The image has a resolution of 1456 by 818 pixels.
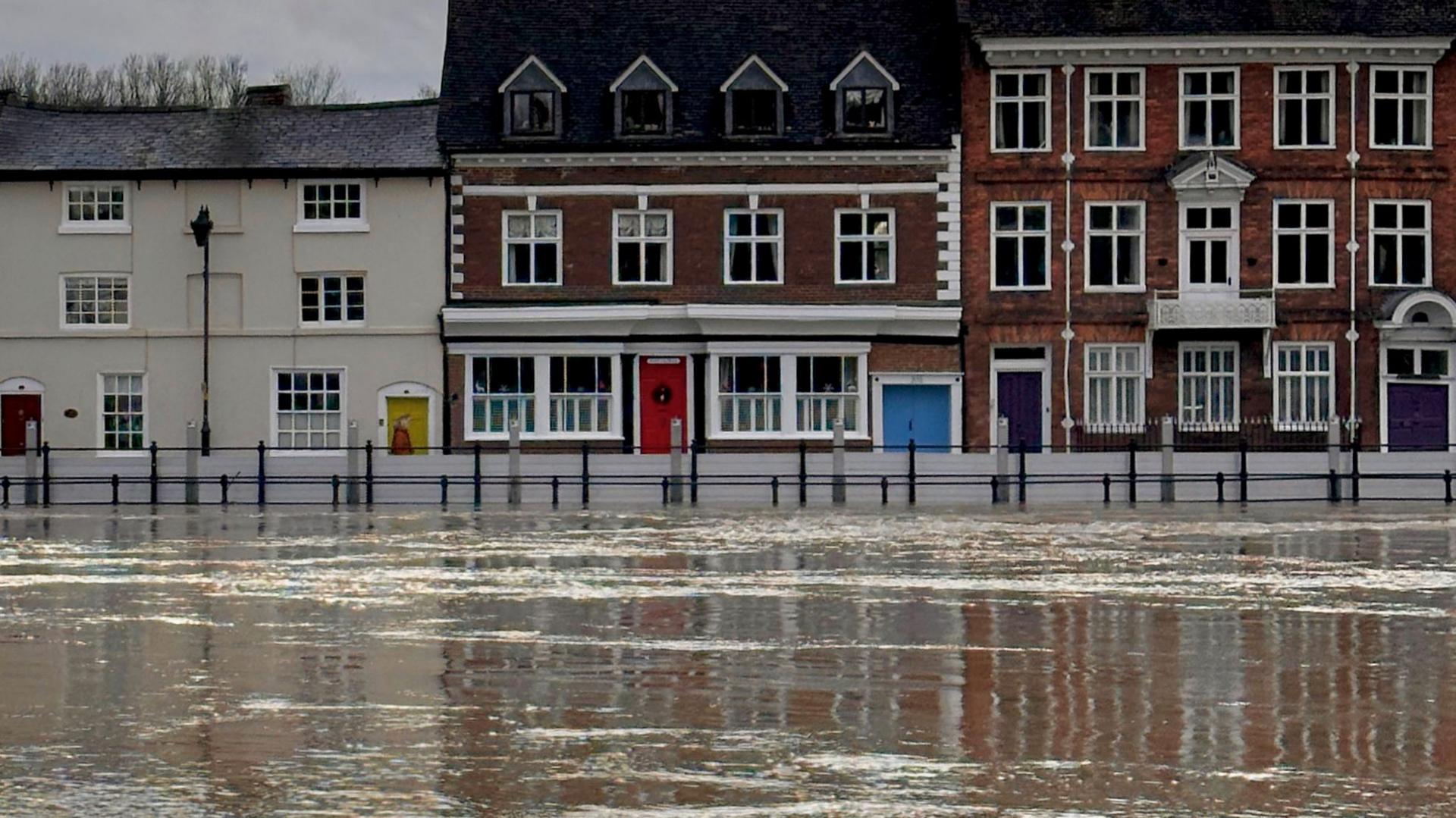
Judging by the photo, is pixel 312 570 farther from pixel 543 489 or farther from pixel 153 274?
pixel 153 274

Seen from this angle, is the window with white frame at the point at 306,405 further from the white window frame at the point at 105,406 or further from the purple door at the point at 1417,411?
the purple door at the point at 1417,411

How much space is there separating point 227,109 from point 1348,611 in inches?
1396

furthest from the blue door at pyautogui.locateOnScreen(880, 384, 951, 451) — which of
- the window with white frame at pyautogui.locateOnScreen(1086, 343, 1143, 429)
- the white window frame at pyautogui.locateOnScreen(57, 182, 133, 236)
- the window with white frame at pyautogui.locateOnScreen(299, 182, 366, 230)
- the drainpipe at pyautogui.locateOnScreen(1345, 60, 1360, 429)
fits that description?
the white window frame at pyautogui.locateOnScreen(57, 182, 133, 236)

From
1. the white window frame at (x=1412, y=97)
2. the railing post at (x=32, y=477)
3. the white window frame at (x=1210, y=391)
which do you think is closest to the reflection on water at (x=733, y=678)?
the railing post at (x=32, y=477)

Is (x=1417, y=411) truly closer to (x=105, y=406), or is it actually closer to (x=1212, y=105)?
(x=1212, y=105)

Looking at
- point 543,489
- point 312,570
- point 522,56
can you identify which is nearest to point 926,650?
point 312,570

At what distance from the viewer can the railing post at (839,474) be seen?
39.6 meters

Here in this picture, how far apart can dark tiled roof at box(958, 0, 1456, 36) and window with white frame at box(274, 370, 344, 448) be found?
49.0 feet

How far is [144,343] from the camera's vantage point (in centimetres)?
5094

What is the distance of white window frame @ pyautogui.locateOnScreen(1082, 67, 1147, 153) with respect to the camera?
49406 mm

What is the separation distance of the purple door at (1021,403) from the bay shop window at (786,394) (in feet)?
9.24

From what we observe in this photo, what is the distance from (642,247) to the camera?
5050 cm

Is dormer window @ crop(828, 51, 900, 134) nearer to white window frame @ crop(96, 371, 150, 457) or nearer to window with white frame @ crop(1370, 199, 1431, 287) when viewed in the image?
window with white frame @ crop(1370, 199, 1431, 287)

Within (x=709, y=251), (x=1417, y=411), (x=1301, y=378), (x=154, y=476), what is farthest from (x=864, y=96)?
(x=154, y=476)
